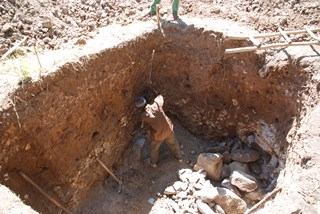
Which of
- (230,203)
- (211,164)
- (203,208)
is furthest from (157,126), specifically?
(230,203)

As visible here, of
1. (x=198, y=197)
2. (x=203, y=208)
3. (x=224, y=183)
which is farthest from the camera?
(x=224, y=183)

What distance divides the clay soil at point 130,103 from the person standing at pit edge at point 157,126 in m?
0.32

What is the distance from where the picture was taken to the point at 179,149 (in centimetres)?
764

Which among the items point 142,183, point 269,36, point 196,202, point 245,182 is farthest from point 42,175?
point 269,36

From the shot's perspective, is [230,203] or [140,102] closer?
[230,203]

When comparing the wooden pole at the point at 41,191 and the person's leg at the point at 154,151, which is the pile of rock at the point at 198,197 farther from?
the wooden pole at the point at 41,191

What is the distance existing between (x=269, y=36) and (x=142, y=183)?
416 cm

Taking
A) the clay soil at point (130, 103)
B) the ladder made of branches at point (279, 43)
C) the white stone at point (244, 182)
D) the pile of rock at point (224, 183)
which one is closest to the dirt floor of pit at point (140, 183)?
the clay soil at point (130, 103)

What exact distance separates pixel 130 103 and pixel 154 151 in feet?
3.96

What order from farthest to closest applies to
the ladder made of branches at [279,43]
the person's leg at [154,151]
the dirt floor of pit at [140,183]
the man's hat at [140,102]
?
the person's leg at [154,151]
the man's hat at [140,102]
the dirt floor of pit at [140,183]
the ladder made of branches at [279,43]

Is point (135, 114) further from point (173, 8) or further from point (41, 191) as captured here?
point (41, 191)

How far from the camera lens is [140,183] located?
738 cm

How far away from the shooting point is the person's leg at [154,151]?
7.29 meters

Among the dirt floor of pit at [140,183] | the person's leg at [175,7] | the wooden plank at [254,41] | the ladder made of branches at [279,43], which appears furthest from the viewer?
the person's leg at [175,7]
